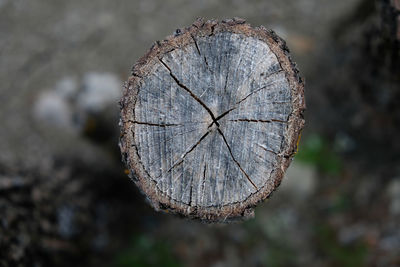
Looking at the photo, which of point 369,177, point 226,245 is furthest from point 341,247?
point 226,245

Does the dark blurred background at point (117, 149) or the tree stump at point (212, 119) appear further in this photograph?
the dark blurred background at point (117, 149)

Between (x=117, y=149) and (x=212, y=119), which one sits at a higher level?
(x=117, y=149)

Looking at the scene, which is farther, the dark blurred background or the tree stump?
the dark blurred background

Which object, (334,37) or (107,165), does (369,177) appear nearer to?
(334,37)

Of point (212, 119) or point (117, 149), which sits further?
point (117, 149)
